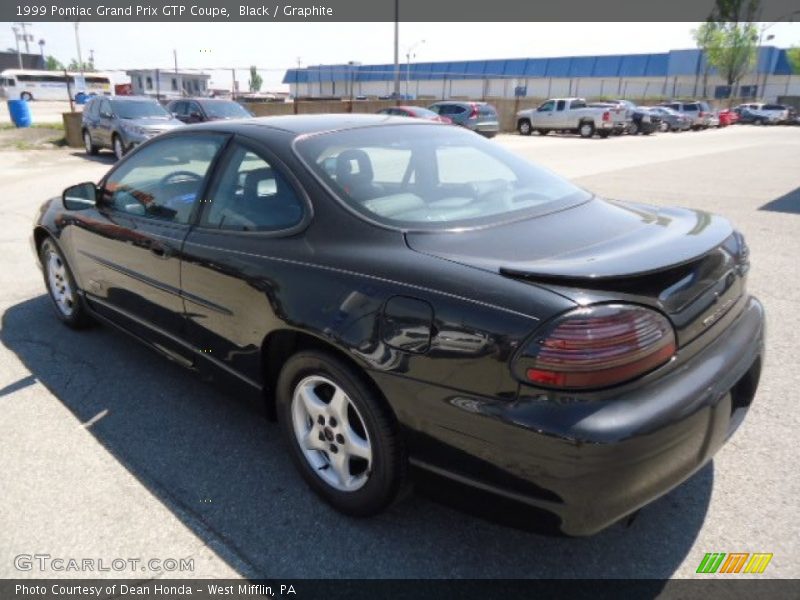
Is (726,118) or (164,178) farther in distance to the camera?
(726,118)

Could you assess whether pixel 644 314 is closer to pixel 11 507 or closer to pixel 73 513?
pixel 73 513

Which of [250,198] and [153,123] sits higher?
[250,198]

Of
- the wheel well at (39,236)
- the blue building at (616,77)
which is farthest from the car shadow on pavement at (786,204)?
the blue building at (616,77)

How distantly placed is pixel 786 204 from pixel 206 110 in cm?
1425

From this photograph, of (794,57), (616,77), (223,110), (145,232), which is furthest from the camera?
(616,77)

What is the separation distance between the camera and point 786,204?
10047 millimetres

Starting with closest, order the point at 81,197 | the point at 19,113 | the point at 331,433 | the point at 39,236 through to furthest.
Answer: the point at 331,433, the point at 81,197, the point at 39,236, the point at 19,113

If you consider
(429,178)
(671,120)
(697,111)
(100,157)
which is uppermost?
(429,178)

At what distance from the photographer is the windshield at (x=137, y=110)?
1606 centimetres

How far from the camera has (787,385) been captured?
361cm

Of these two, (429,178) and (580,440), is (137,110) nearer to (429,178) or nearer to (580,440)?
(429,178)

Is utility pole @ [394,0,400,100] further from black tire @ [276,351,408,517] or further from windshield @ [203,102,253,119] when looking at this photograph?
black tire @ [276,351,408,517]

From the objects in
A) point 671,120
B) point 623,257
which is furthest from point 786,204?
point 671,120

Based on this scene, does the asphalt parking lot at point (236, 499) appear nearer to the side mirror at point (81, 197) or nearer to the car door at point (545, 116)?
the side mirror at point (81, 197)
